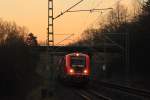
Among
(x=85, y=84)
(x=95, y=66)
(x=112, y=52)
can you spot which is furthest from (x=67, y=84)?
(x=95, y=66)

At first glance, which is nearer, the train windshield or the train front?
the train front

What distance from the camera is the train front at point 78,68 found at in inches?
1988

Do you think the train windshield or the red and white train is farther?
the train windshield

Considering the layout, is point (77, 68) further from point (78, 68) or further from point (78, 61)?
point (78, 61)

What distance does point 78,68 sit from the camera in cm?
5078

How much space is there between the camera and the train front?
50.5m

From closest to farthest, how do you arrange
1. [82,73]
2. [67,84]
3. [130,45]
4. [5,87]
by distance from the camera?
1. [5,87]
2. [82,73]
3. [67,84]
4. [130,45]

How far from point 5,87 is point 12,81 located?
59.7 inches

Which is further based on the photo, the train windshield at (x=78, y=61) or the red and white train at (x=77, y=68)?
the train windshield at (x=78, y=61)

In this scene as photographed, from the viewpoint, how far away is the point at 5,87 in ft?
111

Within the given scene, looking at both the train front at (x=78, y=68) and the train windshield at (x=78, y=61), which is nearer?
the train front at (x=78, y=68)

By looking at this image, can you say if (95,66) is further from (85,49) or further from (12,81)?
(12,81)

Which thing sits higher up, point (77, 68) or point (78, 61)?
point (78, 61)

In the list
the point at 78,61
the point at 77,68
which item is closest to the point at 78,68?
the point at 77,68
